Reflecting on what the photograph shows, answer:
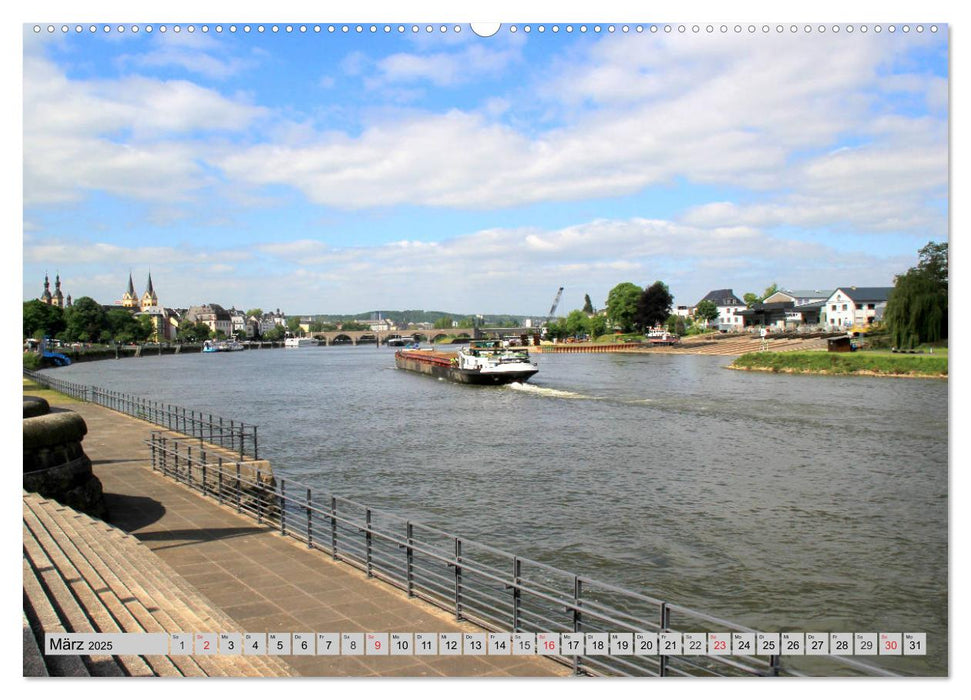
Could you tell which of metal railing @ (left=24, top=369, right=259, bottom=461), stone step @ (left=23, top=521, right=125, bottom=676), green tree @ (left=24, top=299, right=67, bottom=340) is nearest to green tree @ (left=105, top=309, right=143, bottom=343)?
metal railing @ (left=24, top=369, right=259, bottom=461)

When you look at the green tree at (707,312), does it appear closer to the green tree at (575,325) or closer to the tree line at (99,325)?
the green tree at (575,325)

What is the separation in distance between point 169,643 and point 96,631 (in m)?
0.85

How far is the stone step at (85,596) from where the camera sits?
18.0 feet

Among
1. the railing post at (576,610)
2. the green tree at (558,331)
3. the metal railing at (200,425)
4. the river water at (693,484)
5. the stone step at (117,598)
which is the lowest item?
the river water at (693,484)

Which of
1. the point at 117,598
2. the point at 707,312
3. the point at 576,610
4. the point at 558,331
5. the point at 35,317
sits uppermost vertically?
the point at 707,312

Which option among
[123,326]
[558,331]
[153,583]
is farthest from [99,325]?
[558,331]

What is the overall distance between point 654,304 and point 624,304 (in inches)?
405

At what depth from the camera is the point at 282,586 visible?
10070 millimetres

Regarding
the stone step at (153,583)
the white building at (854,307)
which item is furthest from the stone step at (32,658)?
the white building at (854,307)

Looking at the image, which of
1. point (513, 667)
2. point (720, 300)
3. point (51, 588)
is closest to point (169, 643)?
point (51, 588)

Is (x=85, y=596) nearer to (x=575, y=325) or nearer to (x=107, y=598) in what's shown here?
(x=107, y=598)

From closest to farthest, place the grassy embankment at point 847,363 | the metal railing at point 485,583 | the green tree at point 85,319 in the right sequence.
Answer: the metal railing at point 485,583, the grassy embankment at point 847,363, the green tree at point 85,319

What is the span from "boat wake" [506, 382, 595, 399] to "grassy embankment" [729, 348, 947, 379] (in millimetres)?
23230

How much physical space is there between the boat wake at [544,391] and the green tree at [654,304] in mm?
88552
